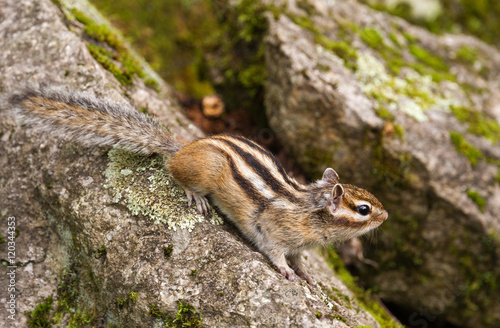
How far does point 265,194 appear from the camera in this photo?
378 centimetres

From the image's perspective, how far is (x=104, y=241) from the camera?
358cm

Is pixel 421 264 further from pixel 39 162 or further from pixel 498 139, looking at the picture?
pixel 39 162

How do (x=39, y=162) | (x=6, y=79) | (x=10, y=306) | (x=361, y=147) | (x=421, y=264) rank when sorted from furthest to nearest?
(x=421, y=264)
(x=361, y=147)
(x=6, y=79)
(x=39, y=162)
(x=10, y=306)

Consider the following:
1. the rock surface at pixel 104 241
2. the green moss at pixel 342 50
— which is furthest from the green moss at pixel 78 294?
the green moss at pixel 342 50

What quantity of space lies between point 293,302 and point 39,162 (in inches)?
109

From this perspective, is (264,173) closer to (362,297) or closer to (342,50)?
(362,297)

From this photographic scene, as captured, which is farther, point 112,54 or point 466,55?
point 466,55

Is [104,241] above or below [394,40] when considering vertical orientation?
below

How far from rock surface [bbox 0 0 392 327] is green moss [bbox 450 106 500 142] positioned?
3.34m

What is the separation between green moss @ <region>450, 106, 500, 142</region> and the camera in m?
6.16

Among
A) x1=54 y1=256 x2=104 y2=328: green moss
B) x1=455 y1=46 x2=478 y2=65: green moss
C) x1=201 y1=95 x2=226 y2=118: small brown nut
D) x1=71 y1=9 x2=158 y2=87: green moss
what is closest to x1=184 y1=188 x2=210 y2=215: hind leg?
x1=54 y1=256 x2=104 y2=328: green moss

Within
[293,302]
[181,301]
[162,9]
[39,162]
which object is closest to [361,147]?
[293,302]

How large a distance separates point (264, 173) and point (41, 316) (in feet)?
7.76

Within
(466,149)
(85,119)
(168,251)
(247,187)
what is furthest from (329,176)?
(466,149)
